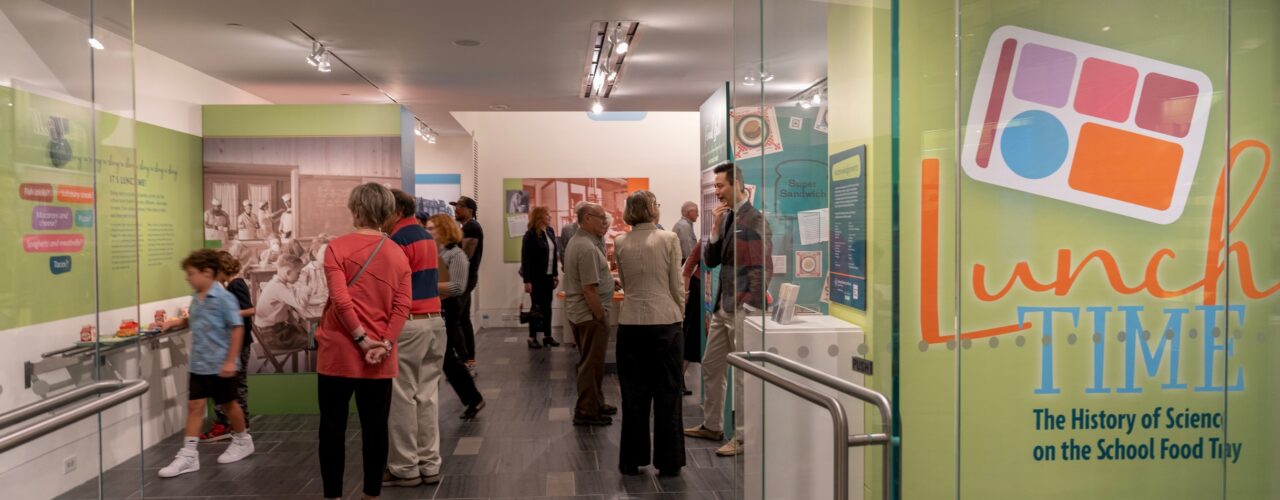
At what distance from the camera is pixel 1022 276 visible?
1979mm

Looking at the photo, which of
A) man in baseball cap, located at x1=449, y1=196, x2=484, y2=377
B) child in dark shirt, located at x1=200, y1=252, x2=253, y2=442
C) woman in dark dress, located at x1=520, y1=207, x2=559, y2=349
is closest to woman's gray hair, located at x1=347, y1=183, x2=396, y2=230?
child in dark shirt, located at x1=200, y1=252, x2=253, y2=442

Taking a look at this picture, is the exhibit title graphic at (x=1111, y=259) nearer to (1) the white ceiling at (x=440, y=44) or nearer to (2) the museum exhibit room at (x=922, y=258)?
(2) the museum exhibit room at (x=922, y=258)

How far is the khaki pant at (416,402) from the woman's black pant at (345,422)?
0.44 meters

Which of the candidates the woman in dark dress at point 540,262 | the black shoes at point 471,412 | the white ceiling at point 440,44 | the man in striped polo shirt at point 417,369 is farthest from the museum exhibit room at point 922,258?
the woman in dark dress at point 540,262

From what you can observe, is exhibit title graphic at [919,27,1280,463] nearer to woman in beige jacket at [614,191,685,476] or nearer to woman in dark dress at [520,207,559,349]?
woman in beige jacket at [614,191,685,476]

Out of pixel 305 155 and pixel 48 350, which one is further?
pixel 305 155

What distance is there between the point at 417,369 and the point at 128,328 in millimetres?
2020

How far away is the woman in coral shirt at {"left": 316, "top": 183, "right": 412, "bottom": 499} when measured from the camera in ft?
11.1

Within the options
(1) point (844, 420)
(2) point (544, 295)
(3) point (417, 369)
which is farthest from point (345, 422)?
(2) point (544, 295)

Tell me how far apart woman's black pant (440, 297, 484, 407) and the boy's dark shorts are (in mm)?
1326

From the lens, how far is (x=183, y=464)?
4.55 metres

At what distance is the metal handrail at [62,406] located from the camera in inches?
66.3

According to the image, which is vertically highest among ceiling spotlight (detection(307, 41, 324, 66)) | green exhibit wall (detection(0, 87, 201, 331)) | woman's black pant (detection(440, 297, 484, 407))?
ceiling spotlight (detection(307, 41, 324, 66))

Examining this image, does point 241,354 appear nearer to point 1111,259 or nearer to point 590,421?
point 590,421
